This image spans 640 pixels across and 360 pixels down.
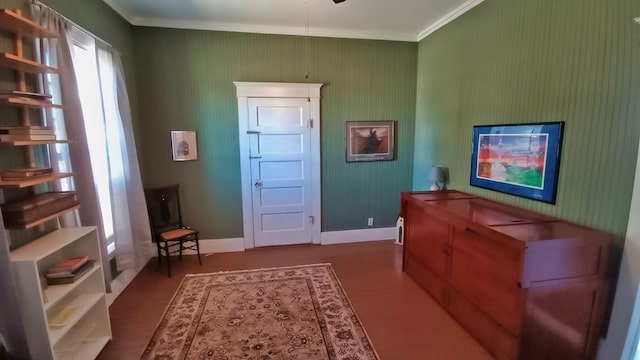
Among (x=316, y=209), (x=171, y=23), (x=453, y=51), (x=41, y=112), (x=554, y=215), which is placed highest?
(x=171, y=23)

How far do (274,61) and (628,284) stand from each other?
153 inches

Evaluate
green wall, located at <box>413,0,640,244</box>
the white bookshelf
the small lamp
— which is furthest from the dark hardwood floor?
green wall, located at <box>413,0,640,244</box>

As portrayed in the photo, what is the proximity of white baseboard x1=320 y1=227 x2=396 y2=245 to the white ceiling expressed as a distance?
2721 millimetres

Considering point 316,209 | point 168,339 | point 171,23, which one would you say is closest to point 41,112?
point 168,339

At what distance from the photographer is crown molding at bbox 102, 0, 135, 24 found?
299 cm

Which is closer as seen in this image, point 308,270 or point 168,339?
point 168,339

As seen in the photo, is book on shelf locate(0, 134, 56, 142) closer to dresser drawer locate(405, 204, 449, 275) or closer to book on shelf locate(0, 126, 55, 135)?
book on shelf locate(0, 126, 55, 135)

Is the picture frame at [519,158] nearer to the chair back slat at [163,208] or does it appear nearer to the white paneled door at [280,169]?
the white paneled door at [280,169]

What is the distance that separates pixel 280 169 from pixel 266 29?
70.5 inches

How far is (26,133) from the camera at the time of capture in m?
1.73

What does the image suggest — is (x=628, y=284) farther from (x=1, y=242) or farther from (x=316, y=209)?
(x=1, y=242)

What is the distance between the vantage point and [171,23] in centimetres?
356

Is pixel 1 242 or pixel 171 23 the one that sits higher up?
pixel 171 23

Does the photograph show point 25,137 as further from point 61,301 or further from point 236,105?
point 236,105
